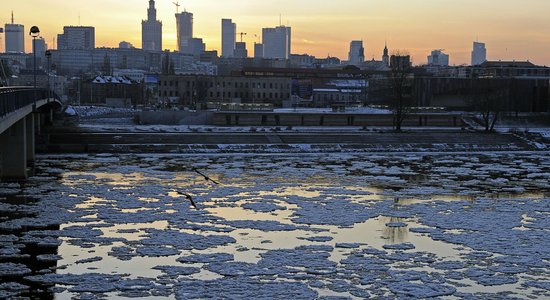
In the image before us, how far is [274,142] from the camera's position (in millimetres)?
66125

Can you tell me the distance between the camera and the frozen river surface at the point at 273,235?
20.2m

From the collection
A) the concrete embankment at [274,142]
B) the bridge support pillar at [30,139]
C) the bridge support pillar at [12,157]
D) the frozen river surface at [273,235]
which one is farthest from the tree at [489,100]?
the bridge support pillar at [12,157]

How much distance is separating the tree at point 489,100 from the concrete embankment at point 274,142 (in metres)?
9.98

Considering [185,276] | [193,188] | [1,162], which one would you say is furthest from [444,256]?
[1,162]

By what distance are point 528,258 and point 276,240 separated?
8031 millimetres

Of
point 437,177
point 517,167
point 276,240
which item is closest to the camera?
point 276,240

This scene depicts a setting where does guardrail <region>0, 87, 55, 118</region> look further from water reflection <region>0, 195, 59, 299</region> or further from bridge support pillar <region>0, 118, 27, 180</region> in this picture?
water reflection <region>0, 195, 59, 299</region>

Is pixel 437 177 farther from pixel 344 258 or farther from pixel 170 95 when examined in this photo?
pixel 170 95

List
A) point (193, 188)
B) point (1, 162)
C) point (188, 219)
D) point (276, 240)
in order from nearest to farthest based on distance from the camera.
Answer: point (276, 240), point (188, 219), point (193, 188), point (1, 162)

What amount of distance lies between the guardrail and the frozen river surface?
13.4ft

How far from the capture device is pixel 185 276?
20.9 meters

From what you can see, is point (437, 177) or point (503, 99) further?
point (503, 99)

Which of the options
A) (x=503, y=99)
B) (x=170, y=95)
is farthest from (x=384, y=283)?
(x=170, y=95)

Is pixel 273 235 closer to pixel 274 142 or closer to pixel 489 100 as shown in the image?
pixel 274 142
